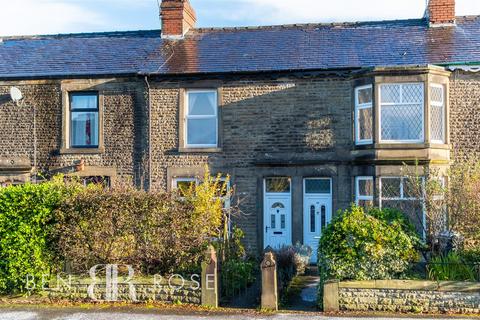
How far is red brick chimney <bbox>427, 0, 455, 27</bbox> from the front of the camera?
19438 millimetres

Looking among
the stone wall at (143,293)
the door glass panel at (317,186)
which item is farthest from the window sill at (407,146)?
Result: the stone wall at (143,293)

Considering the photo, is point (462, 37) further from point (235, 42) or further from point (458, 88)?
point (235, 42)

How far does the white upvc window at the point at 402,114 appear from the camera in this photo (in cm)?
1605

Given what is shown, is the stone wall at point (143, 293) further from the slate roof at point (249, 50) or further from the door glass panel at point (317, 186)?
the slate roof at point (249, 50)

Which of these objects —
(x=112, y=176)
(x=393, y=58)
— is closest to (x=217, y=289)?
(x=112, y=176)

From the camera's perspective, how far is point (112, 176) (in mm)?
18422

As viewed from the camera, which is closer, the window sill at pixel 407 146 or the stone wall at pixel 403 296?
the stone wall at pixel 403 296

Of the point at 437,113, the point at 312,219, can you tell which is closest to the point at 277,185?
the point at 312,219

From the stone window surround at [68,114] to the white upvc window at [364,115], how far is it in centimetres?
805

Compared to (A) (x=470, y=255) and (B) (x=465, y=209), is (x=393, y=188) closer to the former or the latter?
(B) (x=465, y=209)

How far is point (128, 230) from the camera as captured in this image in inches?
479

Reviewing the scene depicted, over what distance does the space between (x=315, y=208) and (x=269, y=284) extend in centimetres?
654

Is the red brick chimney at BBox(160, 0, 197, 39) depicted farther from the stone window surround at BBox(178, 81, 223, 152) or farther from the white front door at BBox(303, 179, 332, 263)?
the white front door at BBox(303, 179, 332, 263)

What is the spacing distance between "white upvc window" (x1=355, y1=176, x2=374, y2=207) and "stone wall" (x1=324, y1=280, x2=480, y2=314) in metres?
5.59
